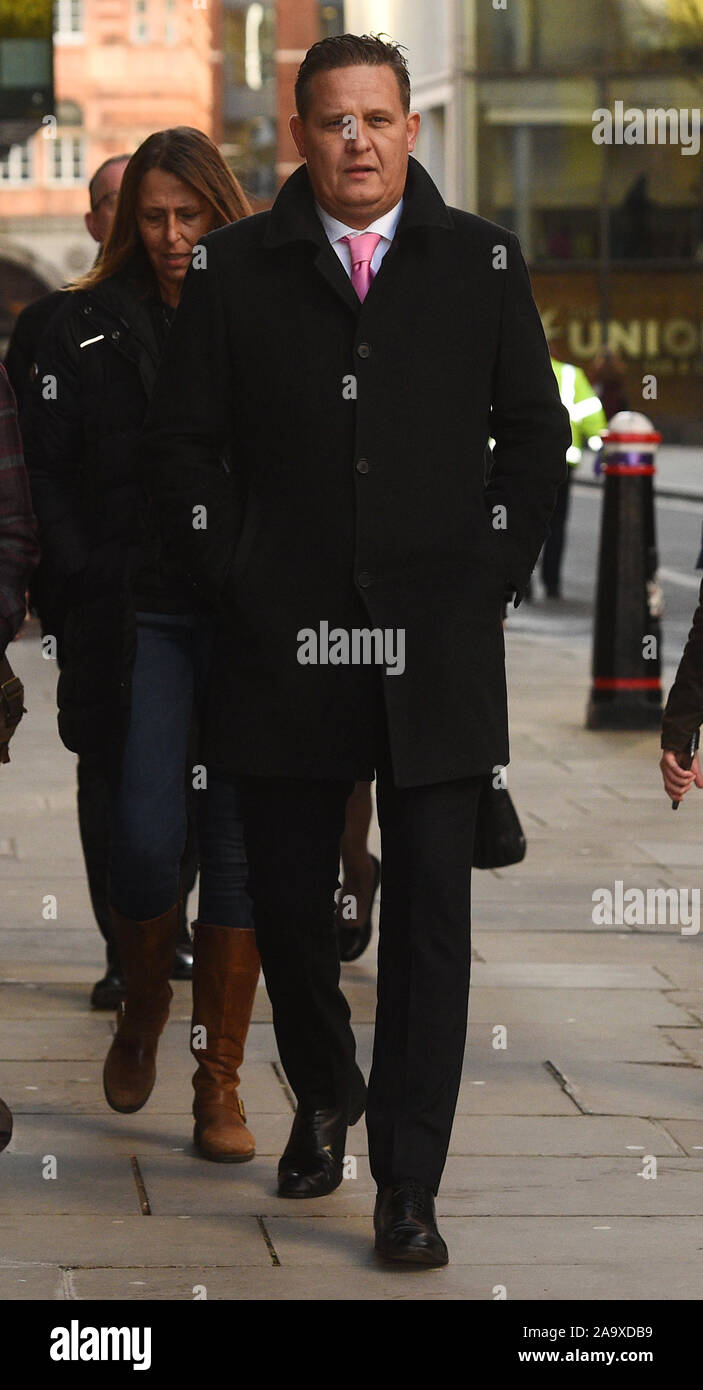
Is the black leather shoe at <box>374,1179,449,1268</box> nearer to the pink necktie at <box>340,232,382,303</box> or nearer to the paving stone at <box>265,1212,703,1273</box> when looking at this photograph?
the paving stone at <box>265,1212,703,1273</box>

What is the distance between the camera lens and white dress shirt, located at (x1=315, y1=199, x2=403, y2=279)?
13.2 ft

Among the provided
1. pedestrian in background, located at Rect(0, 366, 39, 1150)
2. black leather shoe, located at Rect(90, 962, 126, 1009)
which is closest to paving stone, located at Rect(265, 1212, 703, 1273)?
pedestrian in background, located at Rect(0, 366, 39, 1150)

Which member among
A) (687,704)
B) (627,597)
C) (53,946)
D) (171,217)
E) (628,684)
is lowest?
(628,684)

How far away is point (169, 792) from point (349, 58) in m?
1.39

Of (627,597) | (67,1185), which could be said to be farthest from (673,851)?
(67,1185)

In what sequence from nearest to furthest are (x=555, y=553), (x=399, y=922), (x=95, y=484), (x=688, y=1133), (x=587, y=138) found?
(x=399, y=922) < (x=688, y=1133) < (x=95, y=484) < (x=555, y=553) < (x=587, y=138)

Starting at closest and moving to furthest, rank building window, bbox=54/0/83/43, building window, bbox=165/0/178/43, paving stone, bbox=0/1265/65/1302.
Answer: paving stone, bbox=0/1265/65/1302 → building window, bbox=54/0/83/43 → building window, bbox=165/0/178/43

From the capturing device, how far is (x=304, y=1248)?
3975mm

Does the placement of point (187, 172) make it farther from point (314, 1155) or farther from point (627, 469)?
point (627, 469)

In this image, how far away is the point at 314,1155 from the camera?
4293 mm

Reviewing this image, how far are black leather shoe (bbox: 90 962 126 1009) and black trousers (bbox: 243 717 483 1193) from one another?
1.56 m

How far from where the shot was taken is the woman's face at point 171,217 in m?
4.69

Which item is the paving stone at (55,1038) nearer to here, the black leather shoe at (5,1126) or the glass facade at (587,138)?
the black leather shoe at (5,1126)

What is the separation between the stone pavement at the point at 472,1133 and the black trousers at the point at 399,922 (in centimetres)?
21
